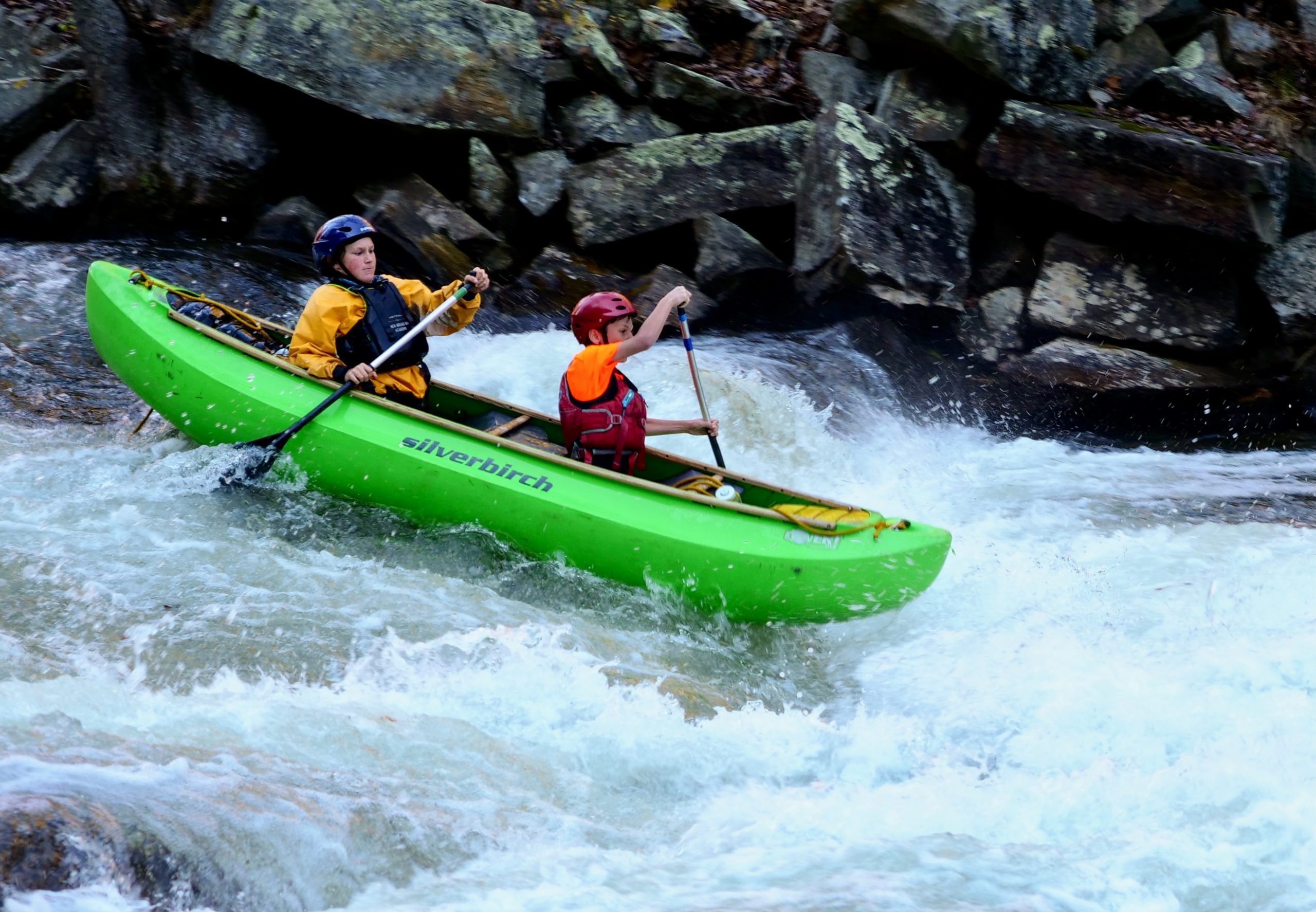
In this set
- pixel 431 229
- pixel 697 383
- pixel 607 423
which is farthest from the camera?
pixel 431 229

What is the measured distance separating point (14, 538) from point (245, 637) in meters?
1.46

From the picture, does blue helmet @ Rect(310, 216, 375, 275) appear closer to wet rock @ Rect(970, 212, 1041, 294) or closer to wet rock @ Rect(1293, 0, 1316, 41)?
wet rock @ Rect(970, 212, 1041, 294)

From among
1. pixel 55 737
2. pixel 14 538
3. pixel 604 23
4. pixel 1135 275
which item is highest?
pixel 604 23

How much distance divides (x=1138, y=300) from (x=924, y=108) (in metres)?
2.32

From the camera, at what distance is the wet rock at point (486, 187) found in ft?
29.2

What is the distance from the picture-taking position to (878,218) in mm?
8406

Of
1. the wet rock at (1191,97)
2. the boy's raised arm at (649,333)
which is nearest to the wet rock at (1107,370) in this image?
the wet rock at (1191,97)

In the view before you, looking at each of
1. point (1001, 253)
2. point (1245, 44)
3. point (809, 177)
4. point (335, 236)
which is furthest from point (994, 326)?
point (335, 236)

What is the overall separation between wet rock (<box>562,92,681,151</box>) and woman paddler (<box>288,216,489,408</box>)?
3.99 meters

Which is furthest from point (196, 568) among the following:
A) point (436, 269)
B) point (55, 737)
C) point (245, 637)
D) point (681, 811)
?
point (436, 269)

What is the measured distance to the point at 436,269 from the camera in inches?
331

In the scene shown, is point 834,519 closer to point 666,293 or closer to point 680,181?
point 666,293

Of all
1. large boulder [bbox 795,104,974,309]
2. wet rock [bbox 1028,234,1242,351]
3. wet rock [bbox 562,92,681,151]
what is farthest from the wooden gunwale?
wet rock [bbox 1028,234,1242,351]

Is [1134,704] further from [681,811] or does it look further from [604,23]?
[604,23]
